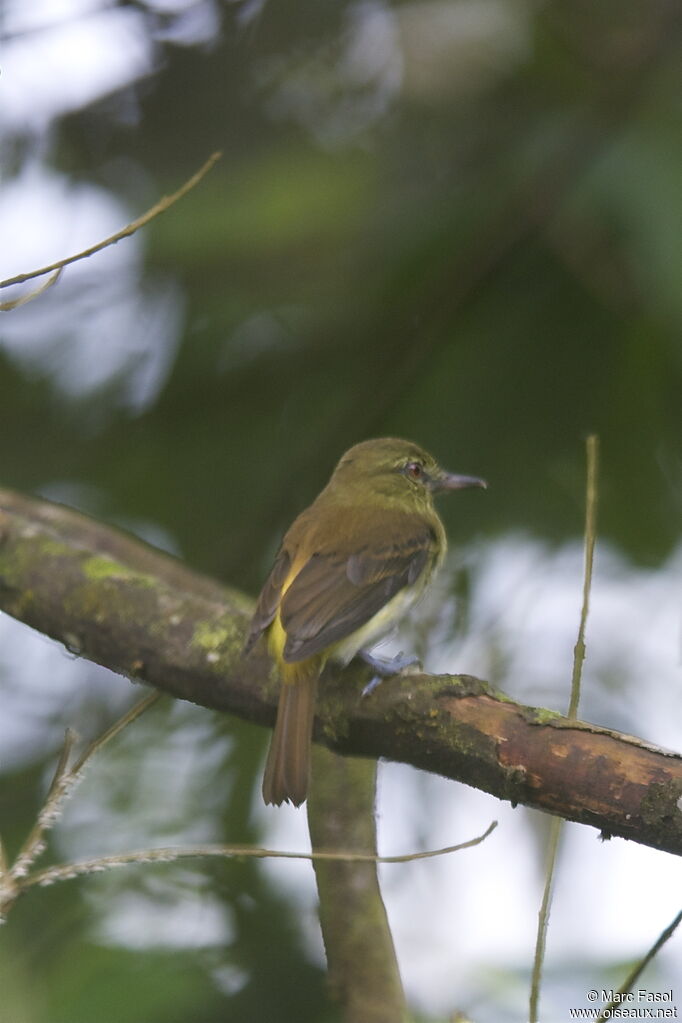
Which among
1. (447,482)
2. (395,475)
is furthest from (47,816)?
(447,482)

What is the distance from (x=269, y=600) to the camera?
2.95m

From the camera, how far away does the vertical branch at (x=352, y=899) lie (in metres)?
2.34

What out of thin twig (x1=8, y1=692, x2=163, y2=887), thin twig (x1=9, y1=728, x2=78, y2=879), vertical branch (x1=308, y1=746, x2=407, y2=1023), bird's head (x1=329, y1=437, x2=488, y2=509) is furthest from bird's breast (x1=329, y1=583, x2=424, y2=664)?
thin twig (x1=9, y1=728, x2=78, y2=879)

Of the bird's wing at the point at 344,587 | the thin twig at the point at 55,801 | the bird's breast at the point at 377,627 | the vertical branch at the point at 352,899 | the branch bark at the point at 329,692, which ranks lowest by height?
the vertical branch at the point at 352,899

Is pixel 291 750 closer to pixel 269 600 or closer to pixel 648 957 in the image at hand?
pixel 269 600

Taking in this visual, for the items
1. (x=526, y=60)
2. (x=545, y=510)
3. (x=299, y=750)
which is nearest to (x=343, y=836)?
(x=299, y=750)

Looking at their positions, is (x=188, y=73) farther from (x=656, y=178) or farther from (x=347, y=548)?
(x=347, y=548)

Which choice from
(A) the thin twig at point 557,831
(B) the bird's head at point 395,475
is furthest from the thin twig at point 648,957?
(B) the bird's head at point 395,475

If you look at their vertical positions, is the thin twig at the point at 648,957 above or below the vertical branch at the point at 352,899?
above

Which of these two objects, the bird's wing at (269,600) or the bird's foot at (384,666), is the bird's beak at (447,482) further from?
the bird's foot at (384,666)

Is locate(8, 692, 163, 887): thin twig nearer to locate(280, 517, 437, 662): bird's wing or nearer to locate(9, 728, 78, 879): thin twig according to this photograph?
locate(9, 728, 78, 879): thin twig

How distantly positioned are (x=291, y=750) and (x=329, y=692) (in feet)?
0.72

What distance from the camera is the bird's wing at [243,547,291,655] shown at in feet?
9.14

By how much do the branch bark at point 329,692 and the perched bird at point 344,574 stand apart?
74mm
